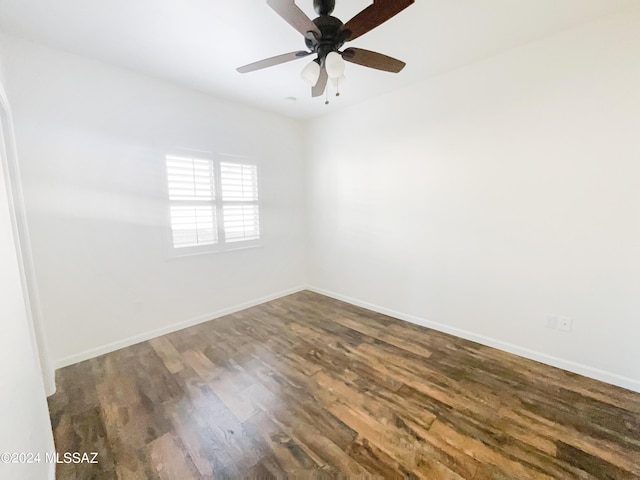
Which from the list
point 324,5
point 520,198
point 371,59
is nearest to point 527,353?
point 520,198

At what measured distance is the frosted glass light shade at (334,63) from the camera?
153 centimetres

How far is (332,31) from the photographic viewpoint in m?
1.51

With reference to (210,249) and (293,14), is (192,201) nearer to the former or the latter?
(210,249)

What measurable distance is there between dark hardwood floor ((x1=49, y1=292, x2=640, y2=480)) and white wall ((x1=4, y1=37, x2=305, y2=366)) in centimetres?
41

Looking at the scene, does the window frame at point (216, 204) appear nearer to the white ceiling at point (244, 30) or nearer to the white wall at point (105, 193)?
the white wall at point (105, 193)

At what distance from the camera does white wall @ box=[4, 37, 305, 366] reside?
217cm

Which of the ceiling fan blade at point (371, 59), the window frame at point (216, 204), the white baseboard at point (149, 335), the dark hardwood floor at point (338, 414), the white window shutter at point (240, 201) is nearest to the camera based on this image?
the dark hardwood floor at point (338, 414)

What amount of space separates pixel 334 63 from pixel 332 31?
171mm

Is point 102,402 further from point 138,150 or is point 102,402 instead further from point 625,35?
point 625,35

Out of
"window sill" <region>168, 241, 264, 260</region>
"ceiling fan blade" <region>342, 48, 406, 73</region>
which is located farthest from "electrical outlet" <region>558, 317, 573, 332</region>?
"window sill" <region>168, 241, 264, 260</region>

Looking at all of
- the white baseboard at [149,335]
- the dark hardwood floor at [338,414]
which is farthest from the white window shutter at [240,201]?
the dark hardwood floor at [338,414]

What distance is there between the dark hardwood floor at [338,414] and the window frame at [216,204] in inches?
42.0

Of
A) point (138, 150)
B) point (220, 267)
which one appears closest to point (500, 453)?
point (220, 267)

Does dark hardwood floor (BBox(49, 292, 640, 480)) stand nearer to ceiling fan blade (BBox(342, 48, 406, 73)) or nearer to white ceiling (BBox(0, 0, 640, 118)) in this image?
ceiling fan blade (BBox(342, 48, 406, 73))
